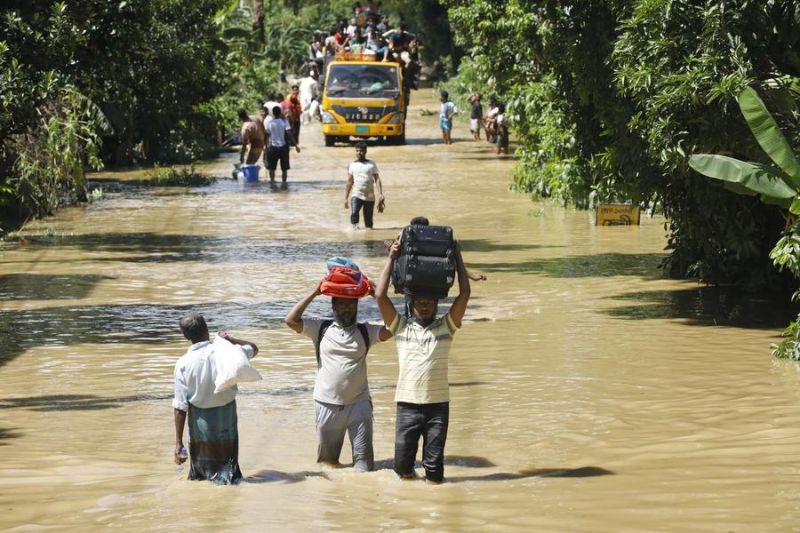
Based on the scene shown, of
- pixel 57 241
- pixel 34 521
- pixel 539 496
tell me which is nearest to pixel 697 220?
pixel 539 496

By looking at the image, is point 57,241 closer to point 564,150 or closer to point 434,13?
point 564,150

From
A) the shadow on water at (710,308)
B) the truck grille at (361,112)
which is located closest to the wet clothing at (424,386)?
the shadow on water at (710,308)

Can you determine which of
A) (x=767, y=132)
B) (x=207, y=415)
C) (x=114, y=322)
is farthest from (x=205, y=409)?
(x=114, y=322)

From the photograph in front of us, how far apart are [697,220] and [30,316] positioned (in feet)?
24.3

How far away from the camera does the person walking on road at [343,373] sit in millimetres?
8875

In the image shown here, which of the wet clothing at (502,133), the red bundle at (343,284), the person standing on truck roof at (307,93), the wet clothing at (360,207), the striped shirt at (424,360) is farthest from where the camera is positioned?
the person standing on truck roof at (307,93)

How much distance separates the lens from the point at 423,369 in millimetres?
8562

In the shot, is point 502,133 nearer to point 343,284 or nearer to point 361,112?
point 361,112

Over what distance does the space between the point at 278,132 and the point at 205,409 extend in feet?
80.5

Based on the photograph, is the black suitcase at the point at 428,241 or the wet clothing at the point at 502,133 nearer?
the black suitcase at the point at 428,241

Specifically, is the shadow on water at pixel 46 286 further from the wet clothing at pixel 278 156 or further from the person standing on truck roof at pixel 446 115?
the person standing on truck roof at pixel 446 115

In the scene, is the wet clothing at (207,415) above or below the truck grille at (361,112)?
below

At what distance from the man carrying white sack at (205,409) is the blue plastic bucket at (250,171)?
2489 centimetres

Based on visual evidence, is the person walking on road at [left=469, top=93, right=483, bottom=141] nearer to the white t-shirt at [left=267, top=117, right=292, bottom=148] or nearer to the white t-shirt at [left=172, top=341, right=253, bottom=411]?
the white t-shirt at [left=267, top=117, right=292, bottom=148]
